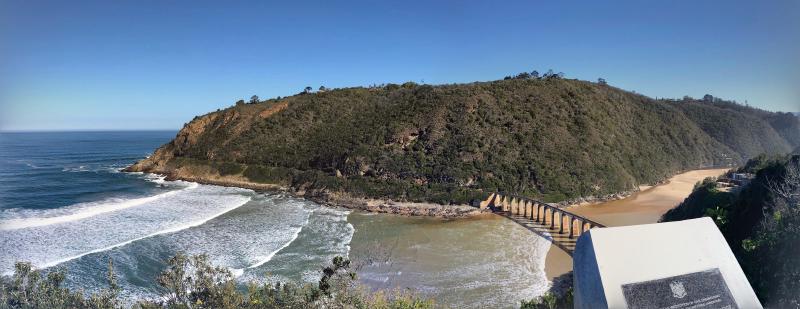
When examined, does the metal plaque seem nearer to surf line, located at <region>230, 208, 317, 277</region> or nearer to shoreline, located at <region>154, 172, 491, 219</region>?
surf line, located at <region>230, 208, 317, 277</region>

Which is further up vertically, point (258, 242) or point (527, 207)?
point (527, 207)

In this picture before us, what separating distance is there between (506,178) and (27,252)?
37817mm

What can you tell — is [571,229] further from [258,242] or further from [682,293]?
[682,293]

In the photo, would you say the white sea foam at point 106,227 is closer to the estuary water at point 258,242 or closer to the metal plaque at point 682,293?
the estuary water at point 258,242

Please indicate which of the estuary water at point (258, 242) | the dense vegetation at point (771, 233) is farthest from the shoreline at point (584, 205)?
the dense vegetation at point (771, 233)

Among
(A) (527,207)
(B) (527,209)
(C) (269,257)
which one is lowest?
(C) (269,257)

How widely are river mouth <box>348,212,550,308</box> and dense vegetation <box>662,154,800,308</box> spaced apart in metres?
8.73

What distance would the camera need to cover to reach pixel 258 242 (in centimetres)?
2888

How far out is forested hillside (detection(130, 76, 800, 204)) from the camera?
1758 inches

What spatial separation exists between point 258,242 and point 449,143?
26.3 meters

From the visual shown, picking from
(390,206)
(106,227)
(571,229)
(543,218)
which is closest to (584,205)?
(543,218)

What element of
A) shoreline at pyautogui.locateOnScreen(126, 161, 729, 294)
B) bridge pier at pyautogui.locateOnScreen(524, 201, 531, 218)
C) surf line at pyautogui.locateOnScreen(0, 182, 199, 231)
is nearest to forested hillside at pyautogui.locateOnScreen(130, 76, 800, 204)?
shoreline at pyautogui.locateOnScreen(126, 161, 729, 294)

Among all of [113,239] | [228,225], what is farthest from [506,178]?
[113,239]

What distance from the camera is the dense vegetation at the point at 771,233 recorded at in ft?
40.0
